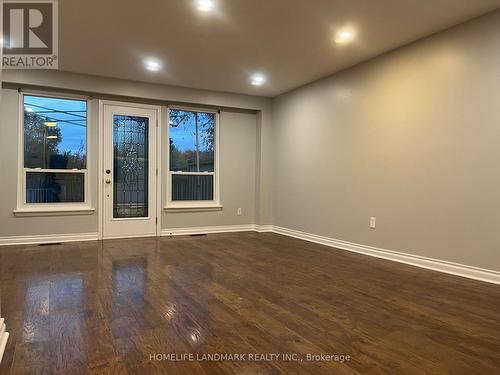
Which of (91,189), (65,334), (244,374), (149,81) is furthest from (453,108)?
(91,189)

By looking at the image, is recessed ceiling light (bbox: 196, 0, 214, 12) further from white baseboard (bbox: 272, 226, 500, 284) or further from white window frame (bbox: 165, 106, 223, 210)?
white baseboard (bbox: 272, 226, 500, 284)

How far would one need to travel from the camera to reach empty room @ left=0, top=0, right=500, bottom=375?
6.65ft

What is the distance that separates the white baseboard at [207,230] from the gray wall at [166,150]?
0.23 ft

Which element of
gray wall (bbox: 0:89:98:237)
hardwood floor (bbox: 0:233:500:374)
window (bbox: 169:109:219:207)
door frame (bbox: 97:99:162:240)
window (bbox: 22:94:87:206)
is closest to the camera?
hardwood floor (bbox: 0:233:500:374)

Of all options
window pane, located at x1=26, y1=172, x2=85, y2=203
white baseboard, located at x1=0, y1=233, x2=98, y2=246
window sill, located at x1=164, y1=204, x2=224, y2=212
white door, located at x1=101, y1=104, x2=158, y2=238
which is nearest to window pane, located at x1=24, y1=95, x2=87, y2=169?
window pane, located at x1=26, y1=172, x2=85, y2=203

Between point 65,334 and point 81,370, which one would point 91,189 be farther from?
point 81,370

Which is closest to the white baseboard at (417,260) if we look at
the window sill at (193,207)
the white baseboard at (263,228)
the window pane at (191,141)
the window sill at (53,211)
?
the white baseboard at (263,228)

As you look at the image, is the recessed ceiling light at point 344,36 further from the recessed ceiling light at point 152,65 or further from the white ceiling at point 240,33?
the recessed ceiling light at point 152,65

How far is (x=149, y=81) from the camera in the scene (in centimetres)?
536

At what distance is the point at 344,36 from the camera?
369 centimetres

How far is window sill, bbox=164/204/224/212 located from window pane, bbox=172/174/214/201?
0.41 feet

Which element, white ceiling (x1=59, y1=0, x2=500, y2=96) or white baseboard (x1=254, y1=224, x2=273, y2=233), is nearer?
white ceiling (x1=59, y1=0, x2=500, y2=96)

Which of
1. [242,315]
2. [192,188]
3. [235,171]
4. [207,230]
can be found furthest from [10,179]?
[242,315]

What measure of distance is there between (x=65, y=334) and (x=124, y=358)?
1.69 feet
